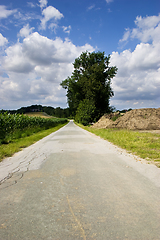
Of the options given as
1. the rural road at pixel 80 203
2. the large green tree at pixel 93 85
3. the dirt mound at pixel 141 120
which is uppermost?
the large green tree at pixel 93 85

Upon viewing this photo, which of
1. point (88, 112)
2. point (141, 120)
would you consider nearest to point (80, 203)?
point (141, 120)

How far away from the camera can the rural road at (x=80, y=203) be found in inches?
83.3

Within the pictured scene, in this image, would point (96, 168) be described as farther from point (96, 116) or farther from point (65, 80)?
point (65, 80)

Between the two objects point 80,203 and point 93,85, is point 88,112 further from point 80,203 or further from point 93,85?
point 80,203

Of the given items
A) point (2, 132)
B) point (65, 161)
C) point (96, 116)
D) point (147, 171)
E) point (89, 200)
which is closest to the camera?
point (89, 200)

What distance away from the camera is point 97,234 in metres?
2.06

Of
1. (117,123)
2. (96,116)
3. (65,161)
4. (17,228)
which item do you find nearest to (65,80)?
(96,116)

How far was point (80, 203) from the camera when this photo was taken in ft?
9.18

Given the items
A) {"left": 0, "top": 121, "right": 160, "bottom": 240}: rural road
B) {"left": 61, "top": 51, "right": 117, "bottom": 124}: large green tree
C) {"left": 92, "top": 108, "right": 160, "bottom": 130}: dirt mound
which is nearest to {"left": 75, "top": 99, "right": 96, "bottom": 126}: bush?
{"left": 61, "top": 51, "right": 117, "bottom": 124}: large green tree

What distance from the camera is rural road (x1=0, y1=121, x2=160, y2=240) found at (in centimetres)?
212

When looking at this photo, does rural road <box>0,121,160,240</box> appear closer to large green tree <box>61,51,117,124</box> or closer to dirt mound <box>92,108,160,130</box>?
dirt mound <box>92,108,160,130</box>

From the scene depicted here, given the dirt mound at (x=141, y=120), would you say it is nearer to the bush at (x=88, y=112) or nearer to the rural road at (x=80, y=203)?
the bush at (x=88, y=112)

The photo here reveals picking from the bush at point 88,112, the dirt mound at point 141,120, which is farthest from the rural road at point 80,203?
the bush at point 88,112

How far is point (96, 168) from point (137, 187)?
154 cm
